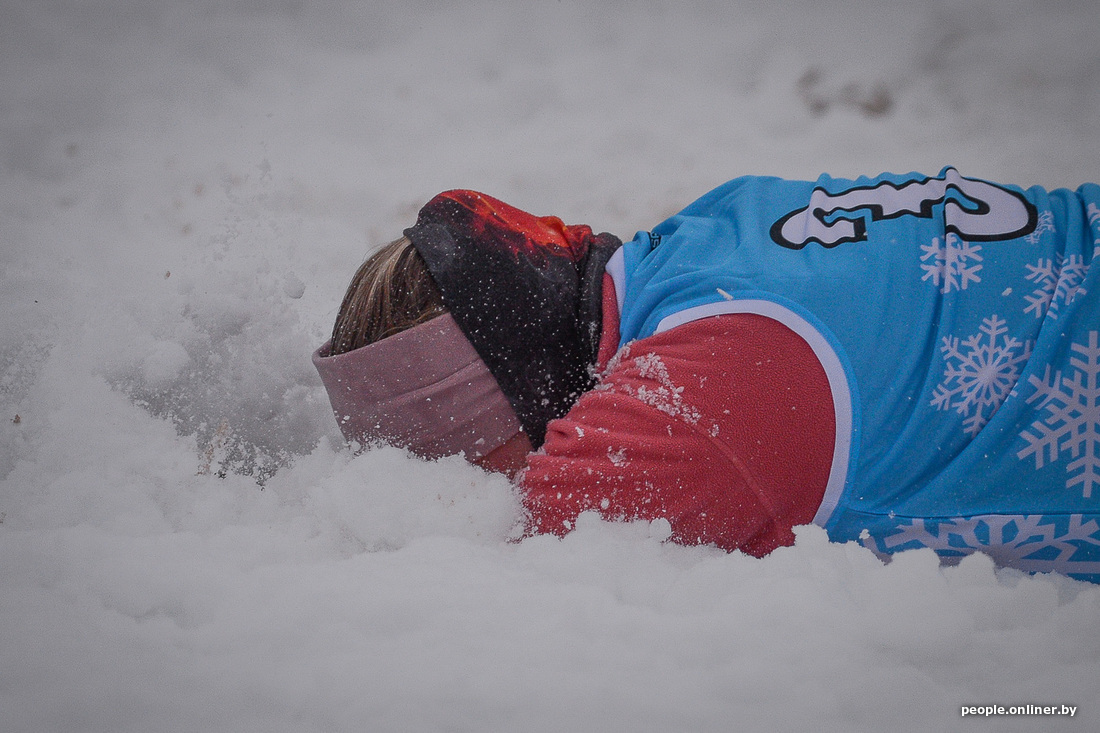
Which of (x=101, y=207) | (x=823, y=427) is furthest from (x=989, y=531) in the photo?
(x=101, y=207)

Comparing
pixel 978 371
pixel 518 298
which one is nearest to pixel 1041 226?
pixel 978 371

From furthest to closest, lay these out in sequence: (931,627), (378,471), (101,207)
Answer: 1. (101,207)
2. (378,471)
3. (931,627)

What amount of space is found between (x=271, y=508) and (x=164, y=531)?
14 cm

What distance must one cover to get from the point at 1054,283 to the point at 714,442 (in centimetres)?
44

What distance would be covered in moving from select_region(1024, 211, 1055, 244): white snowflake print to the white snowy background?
40 centimetres

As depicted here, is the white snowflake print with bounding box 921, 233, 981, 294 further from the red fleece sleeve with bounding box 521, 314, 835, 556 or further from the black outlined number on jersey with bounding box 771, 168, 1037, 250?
the red fleece sleeve with bounding box 521, 314, 835, 556

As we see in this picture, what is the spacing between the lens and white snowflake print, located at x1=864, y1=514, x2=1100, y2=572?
80cm

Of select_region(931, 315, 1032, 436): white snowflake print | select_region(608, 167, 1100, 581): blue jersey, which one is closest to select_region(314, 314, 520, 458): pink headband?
select_region(608, 167, 1100, 581): blue jersey

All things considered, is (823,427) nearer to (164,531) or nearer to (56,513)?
(164,531)

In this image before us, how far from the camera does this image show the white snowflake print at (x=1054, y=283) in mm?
802

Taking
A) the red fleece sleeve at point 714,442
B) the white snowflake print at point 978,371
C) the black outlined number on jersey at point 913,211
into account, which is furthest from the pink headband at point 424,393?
the white snowflake print at point 978,371

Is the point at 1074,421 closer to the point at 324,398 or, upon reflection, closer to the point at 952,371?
the point at 952,371

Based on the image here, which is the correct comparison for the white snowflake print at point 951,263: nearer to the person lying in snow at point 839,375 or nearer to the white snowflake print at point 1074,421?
the person lying in snow at point 839,375

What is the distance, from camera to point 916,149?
170cm
